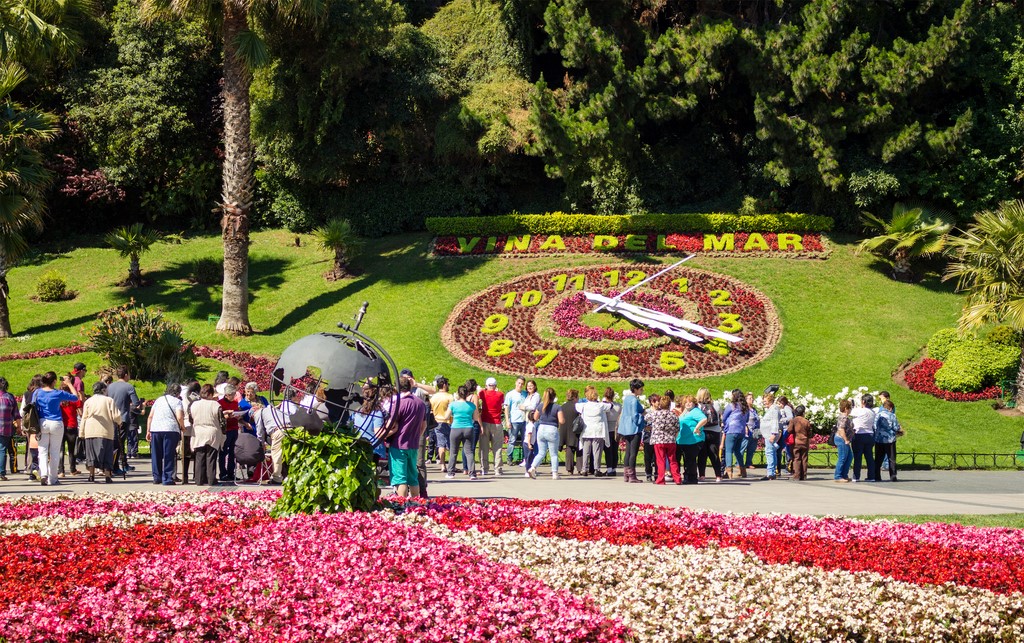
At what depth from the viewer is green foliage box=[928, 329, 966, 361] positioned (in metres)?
25.3

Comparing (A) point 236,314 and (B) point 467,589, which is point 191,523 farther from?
(A) point 236,314

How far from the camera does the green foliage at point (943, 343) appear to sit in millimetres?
25281

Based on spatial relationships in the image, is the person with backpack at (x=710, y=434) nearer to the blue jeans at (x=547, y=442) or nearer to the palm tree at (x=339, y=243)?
the blue jeans at (x=547, y=442)

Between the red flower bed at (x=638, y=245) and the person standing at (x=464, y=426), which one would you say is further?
the red flower bed at (x=638, y=245)

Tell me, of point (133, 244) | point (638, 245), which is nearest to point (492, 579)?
point (638, 245)

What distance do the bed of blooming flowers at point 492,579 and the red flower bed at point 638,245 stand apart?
22888mm

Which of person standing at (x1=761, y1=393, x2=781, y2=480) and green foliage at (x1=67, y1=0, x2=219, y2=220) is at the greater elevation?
green foliage at (x1=67, y1=0, x2=219, y2=220)

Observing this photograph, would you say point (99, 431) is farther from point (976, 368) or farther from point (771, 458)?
point (976, 368)

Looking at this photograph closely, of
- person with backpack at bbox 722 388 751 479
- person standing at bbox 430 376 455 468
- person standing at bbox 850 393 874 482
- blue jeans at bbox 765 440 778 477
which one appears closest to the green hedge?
person with backpack at bbox 722 388 751 479

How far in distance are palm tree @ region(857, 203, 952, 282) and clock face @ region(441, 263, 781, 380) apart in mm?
4521

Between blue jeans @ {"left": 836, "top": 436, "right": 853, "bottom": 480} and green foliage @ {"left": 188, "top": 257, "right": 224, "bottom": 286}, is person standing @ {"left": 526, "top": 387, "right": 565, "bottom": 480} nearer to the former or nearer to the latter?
blue jeans @ {"left": 836, "top": 436, "right": 853, "bottom": 480}

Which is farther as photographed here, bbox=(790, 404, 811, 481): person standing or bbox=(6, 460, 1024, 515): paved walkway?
bbox=(790, 404, 811, 481): person standing

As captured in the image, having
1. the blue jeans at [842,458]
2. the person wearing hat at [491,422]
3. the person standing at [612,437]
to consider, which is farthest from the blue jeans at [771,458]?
the person wearing hat at [491,422]

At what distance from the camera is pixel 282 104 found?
3347 centimetres
